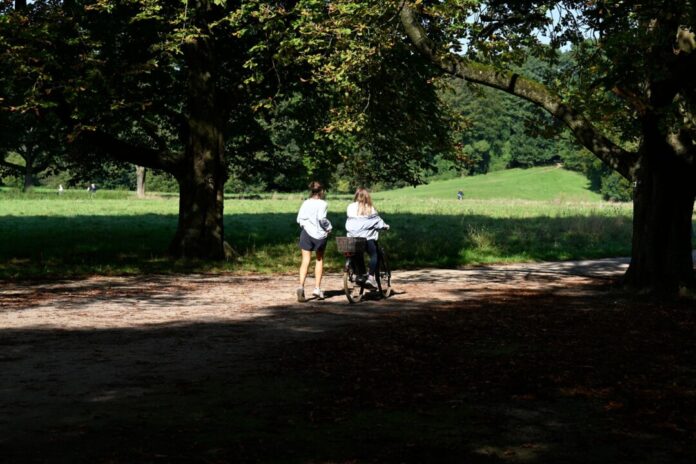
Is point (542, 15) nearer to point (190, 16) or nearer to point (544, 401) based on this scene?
point (190, 16)

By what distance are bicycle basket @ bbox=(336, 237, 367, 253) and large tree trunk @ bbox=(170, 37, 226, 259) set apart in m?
8.84

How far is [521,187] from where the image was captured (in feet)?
381

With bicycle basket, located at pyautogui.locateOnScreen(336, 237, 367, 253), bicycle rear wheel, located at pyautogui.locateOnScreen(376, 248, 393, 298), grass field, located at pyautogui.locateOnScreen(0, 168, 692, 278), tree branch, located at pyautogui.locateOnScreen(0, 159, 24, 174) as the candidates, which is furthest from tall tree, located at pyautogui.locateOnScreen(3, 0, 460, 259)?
bicycle basket, located at pyautogui.locateOnScreen(336, 237, 367, 253)

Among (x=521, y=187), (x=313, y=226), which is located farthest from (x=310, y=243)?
(x=521, y=187)

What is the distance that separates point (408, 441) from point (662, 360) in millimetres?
4755

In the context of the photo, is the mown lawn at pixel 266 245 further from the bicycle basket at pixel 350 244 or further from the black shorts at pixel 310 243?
the bicycle basket at pixel 350 244

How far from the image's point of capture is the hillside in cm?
10988

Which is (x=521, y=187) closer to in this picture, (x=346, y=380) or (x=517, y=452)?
(x=346, y=380)

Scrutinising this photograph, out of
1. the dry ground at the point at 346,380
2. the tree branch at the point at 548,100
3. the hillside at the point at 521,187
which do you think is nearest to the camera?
the dry ground at the point at 346,380

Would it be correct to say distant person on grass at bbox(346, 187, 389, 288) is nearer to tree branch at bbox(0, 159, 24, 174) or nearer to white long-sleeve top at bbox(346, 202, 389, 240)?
white long-sleeve top at bbox(346, 202, 389, 240)

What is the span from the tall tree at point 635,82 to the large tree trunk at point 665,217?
0.06ft

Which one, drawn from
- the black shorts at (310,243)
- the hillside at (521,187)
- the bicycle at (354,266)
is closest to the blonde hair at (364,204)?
the bicycle at (354,266)

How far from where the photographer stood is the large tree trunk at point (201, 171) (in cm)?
2309

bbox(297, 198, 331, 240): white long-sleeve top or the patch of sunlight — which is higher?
bbox(297, 198, 331, 240): white long-sleeve top
